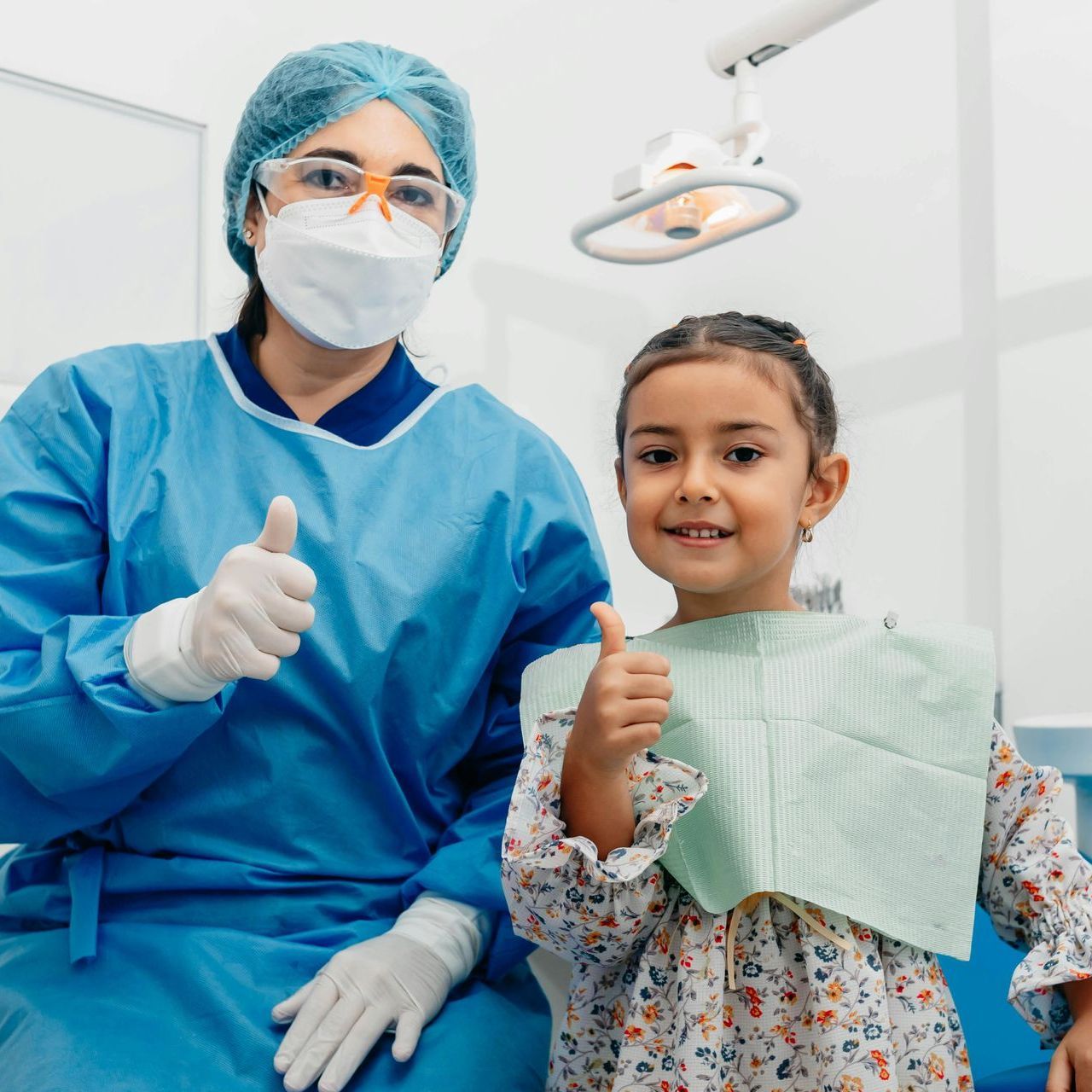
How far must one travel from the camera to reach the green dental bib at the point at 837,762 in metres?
1.03

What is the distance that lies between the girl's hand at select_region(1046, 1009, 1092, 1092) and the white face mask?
3.32 feet

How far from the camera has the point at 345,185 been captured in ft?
4.62

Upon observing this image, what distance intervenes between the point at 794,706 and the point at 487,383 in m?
1.75

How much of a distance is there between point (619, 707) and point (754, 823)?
0.19m

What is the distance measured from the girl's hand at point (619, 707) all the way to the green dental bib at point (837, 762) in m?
0.08

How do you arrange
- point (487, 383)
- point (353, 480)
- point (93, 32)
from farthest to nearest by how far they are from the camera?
1. point (487, 383)
2. point (93, 32)
3. point (353, 480)

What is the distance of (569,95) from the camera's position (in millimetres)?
2889

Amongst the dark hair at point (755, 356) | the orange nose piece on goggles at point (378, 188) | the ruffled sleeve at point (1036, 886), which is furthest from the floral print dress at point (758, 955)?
the orange nose piece on goggles at point (378, 188)

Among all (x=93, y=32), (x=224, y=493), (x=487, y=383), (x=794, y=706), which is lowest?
(x=794, y=706)

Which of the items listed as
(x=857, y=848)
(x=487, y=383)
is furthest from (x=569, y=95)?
(x=857, y=848)

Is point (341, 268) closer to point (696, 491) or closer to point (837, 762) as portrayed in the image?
point (696, 491)

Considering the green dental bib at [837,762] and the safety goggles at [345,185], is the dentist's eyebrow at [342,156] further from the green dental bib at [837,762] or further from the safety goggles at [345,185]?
the green dental bib at [837,762]

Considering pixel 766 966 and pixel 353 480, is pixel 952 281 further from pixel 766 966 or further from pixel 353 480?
pixel 766 966

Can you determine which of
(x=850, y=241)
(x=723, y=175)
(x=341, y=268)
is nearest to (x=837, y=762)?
(x=341, y=268)
